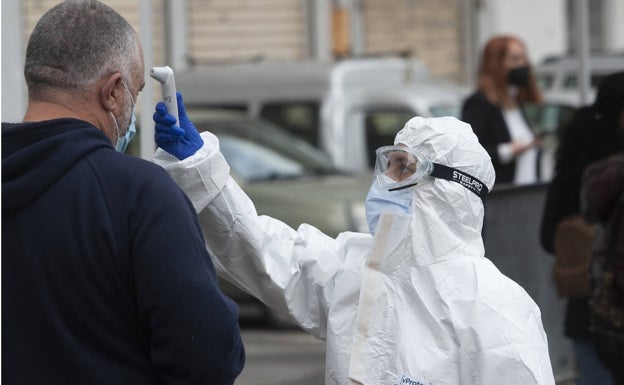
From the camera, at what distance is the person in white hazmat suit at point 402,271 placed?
10.3ft

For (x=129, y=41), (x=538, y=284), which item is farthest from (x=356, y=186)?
(x=129, y=41)

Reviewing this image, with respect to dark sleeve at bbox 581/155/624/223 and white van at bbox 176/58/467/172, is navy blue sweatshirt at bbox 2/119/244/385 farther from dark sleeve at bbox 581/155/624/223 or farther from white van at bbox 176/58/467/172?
white van at bbox 176/58/467/172

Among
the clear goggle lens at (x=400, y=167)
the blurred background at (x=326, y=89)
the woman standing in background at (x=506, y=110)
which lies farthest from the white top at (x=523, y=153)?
the clear goggle lens at (x=400, y=167)

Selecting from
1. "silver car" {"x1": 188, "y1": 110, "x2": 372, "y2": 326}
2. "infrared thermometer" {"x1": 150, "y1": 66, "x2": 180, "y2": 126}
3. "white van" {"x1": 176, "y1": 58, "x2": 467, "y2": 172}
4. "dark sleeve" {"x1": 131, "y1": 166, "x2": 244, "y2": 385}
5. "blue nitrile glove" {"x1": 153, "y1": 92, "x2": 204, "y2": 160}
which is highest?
"infrared thermometer" {"x1": 150, "y1": 66, "x2": 180, "y2": 126}

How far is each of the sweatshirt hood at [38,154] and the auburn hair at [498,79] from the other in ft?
15.8

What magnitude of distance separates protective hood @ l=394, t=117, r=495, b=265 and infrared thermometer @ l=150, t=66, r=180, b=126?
58 cm

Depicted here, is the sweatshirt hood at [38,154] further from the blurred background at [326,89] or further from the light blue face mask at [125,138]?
the blurred background at [326,89]

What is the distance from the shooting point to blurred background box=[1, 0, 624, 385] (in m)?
6.96

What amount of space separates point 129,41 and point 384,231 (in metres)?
0.90

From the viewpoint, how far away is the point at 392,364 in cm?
322

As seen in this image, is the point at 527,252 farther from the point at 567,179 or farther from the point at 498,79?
the point at 567,179

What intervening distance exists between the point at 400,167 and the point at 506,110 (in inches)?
160

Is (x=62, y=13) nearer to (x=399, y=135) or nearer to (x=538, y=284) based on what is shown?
(x=399, y=135)

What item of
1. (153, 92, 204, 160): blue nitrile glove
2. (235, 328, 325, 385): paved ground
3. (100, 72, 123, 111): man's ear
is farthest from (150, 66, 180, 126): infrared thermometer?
(235, 328, 325, 385): paved ground
